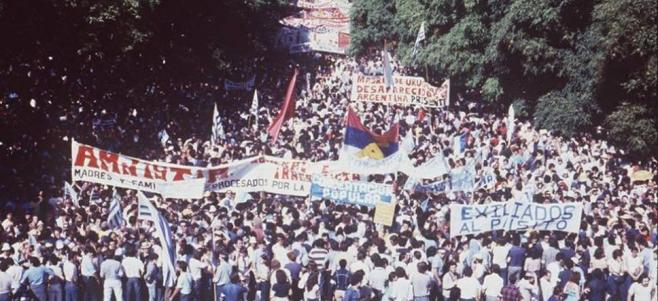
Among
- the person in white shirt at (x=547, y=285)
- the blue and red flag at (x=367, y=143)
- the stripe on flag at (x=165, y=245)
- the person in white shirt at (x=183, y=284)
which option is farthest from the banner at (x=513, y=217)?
the stripe on flag at (x=165, y=245)

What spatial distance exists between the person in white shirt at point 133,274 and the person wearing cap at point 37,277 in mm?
1049

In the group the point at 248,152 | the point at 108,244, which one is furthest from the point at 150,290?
the point at 248,152

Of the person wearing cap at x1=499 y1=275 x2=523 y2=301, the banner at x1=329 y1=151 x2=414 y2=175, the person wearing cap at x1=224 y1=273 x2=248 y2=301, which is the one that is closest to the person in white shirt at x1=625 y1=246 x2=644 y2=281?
the person wearing cap at x1=499 y1=275 x2=523 y2=301

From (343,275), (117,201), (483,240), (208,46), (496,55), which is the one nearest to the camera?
(343,275)

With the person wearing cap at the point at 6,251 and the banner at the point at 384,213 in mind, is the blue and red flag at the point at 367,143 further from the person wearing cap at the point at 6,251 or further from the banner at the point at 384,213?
the person wearing cap at the point at 6,251

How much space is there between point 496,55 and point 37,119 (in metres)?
16.1

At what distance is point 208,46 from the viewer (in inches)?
1428

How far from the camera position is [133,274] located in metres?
12.9

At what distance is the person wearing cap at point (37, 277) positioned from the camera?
12.5 metres

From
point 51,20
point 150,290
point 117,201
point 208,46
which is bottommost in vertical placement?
point 150,290

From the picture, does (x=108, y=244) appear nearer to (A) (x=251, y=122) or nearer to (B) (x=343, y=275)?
(B) (x=343, y=275)

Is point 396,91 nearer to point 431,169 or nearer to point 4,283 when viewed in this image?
point 431,169

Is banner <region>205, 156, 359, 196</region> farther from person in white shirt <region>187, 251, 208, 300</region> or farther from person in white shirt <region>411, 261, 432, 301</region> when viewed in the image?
person in white shirt <region>411, 261, 432, 301</region>

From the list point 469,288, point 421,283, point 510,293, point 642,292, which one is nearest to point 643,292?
point 642,292
